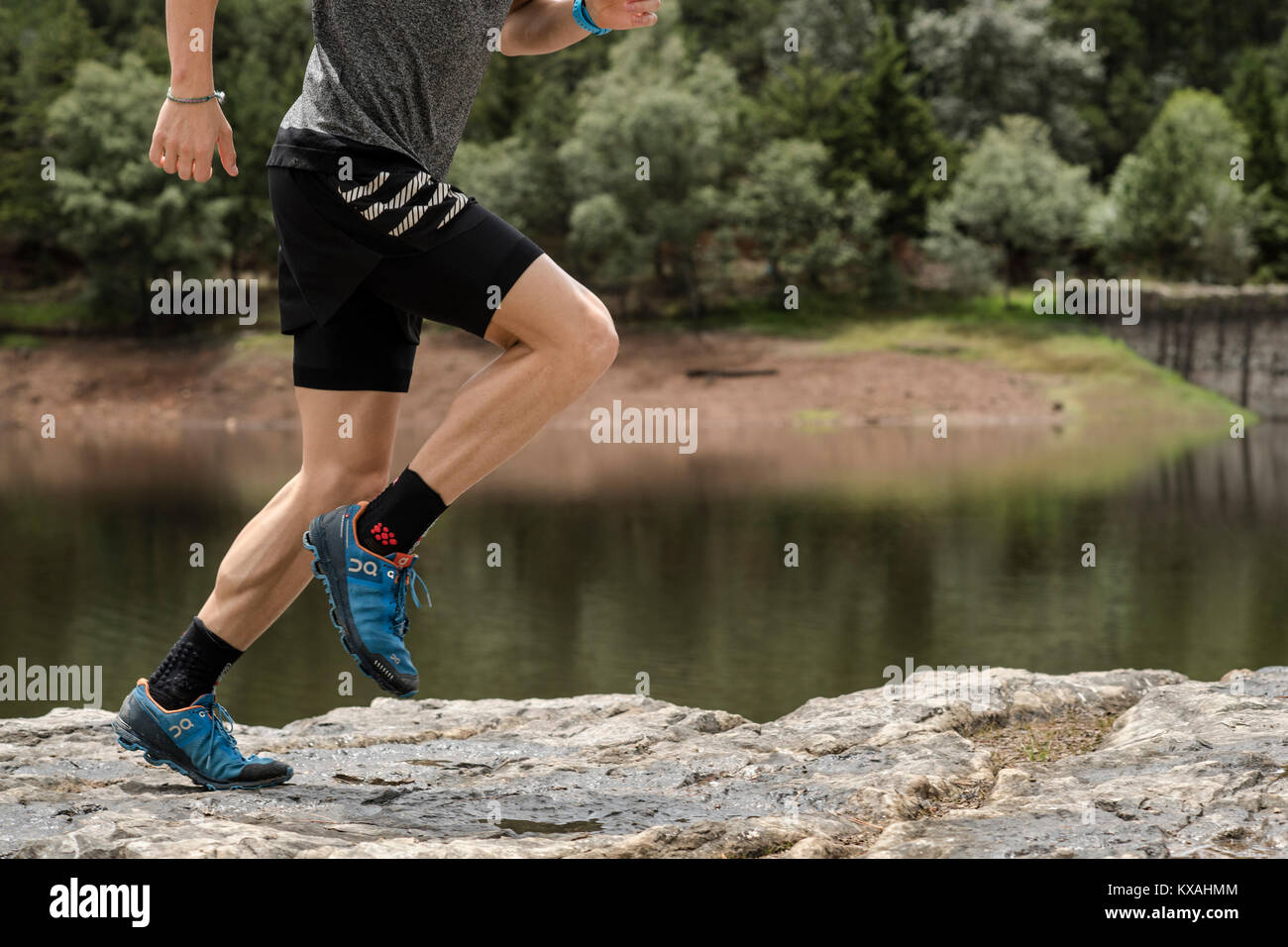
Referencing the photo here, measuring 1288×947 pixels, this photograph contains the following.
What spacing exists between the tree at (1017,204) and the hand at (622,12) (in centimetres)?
4760

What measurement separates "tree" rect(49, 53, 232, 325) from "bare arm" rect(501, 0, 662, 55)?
43.4 metres

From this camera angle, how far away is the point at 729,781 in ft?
13.6

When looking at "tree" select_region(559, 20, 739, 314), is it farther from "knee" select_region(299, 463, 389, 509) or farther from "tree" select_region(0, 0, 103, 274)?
"knee" select_region(299, 463, 389, 509)

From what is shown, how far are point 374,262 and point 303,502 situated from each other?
29.9 inches

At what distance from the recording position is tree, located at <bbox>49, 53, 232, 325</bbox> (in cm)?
4478

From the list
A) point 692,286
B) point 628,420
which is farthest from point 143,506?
point 692,286

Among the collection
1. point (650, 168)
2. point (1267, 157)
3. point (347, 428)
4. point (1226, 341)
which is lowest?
point (347, 428)

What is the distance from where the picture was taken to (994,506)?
19.8m

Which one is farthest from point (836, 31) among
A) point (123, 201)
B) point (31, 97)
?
point (31, 97)

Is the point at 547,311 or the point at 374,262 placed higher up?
the point at 374,262

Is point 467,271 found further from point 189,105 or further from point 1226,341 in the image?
point 1226,341

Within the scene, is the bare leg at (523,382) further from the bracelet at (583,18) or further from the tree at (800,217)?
the tree at (800,217)

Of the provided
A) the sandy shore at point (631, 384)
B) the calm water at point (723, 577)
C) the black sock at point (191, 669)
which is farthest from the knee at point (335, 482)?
the sandy shore at point (631, 384)
